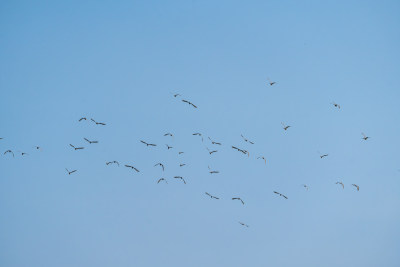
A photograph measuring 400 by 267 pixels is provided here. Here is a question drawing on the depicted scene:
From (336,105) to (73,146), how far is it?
2234cm

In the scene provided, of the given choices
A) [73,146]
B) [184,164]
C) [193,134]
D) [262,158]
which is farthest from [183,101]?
[73,146]

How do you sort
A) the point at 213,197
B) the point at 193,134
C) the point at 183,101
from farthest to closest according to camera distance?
the point at 213,197, the point at 193,134, the point at 183,101

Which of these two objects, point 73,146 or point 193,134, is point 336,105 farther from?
point 73,146

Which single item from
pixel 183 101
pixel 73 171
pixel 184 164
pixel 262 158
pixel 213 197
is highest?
pixel 183 101

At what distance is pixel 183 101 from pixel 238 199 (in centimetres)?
1060

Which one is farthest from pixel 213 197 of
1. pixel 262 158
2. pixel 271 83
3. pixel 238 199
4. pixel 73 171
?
pixel 73 171

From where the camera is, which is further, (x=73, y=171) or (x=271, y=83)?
(x=73, y=171)

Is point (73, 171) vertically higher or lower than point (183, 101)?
lower

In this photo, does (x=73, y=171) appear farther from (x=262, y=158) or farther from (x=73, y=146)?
(x=262, y=158)

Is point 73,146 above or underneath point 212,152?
underneath

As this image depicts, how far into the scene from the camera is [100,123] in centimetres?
3412

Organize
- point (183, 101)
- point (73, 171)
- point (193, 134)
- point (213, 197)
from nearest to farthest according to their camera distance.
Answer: point (183, 101), point (193, 134), point (213, 197), point (73, 171)

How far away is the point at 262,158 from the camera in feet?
115

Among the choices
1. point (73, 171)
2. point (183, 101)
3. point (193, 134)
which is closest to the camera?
point (183, 101)
